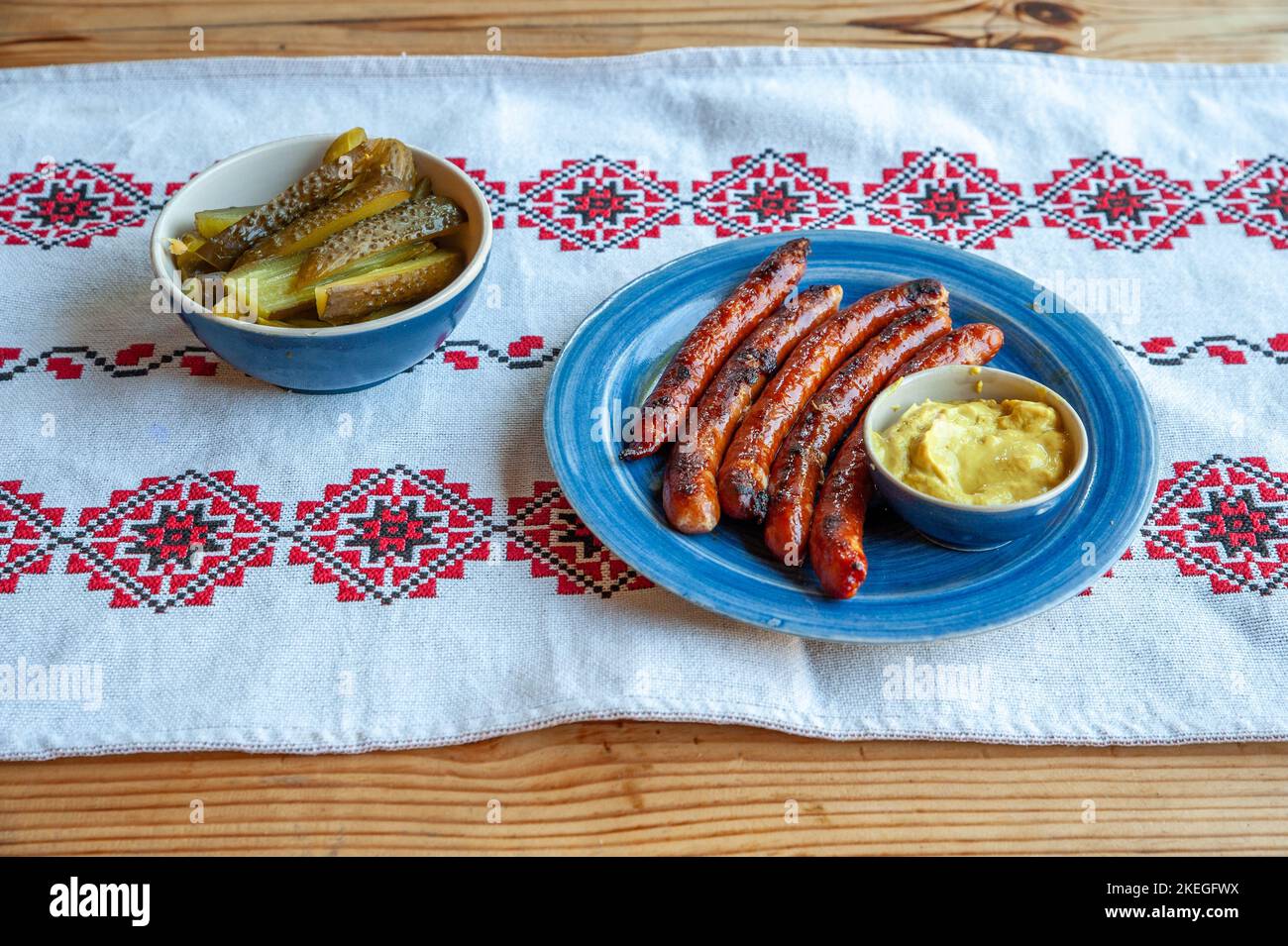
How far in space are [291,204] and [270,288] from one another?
240mm

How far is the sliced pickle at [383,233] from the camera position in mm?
2020

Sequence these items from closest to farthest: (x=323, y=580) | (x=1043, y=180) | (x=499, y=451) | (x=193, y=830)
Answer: (x=193, y=830) → (x=323, y=580) → (x=499, y=451) → (x=1043, y=180)

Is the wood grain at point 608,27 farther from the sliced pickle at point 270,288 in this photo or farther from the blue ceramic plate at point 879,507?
the sliced pickle at point 270,288

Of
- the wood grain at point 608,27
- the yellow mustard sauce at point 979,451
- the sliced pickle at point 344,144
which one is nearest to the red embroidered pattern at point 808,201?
the sliced pickle at point 344,144

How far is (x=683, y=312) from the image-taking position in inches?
86.7

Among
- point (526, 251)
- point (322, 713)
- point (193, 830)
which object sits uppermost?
point (526, 251)

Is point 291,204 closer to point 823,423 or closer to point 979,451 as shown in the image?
point 823,423

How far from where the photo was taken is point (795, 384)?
1.97 metres

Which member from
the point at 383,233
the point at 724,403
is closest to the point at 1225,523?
the point at 724,403

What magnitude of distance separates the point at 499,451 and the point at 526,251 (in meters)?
0.62

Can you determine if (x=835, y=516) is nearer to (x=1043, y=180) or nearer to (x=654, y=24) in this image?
(x=1043, y=180)

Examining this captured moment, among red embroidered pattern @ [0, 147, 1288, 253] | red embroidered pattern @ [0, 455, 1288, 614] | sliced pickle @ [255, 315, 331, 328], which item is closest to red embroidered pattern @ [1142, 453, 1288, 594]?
red embroidered pattern @ [0, 455, 1288, 614]

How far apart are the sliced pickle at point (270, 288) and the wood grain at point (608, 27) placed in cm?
124

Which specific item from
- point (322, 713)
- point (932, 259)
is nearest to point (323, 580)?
point (322, 713)
